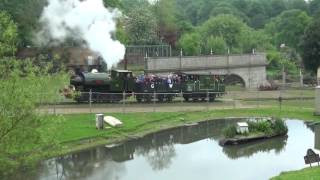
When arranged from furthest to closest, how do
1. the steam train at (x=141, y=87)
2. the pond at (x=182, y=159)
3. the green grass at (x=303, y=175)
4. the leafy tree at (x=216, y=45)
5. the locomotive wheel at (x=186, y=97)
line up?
the leafy tree at (x=216, y=45) → the locomotive wheel at (x=186, y=97) → the steam train at (x=141, y=87) → the pond at (x=182, y=159) → the green grass at (x=303, y=175)

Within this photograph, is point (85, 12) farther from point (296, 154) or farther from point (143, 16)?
point (143, 16)

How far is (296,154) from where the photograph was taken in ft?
117

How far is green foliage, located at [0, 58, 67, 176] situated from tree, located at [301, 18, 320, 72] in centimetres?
6831

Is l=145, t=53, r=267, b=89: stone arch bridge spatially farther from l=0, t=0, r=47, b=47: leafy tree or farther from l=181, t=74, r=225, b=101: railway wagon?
l=0, t=0, r=47, b=47: leafy tree

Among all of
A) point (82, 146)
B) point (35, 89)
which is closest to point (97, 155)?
point (82, 146)

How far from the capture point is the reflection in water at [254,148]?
1407 inches

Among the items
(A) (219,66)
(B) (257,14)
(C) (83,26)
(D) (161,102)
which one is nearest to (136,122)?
(D) (161,102)

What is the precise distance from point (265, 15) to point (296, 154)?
478 feet

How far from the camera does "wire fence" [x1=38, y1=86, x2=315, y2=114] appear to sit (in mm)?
47188

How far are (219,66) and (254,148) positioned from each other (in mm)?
40069

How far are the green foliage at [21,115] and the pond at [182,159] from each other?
852cm

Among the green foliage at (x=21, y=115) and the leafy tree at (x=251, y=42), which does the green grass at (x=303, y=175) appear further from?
the leafy tree at (x=251, y=42)

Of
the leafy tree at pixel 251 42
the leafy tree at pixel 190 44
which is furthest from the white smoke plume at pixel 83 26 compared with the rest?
the leafy tree at pixel 251 42

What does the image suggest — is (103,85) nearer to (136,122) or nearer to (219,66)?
(136,122)
